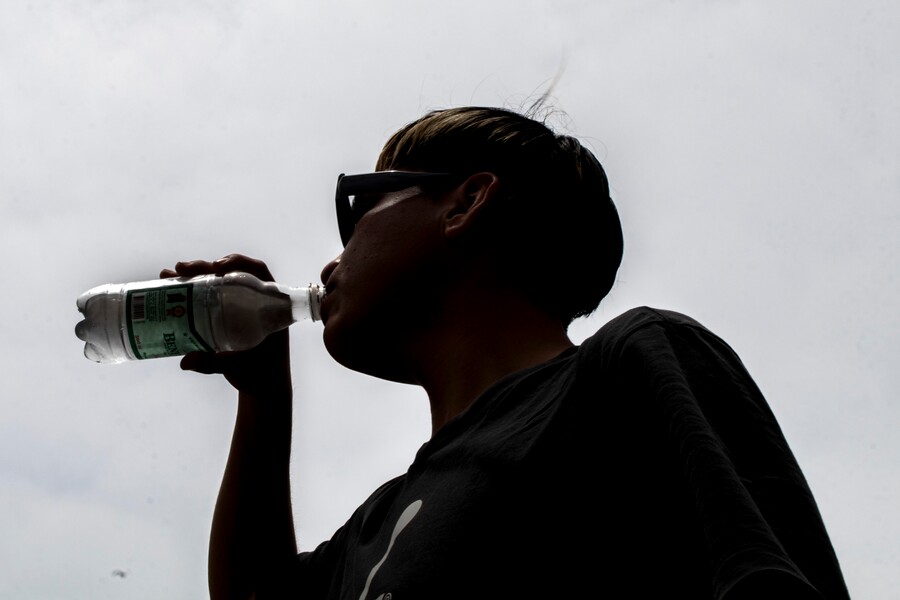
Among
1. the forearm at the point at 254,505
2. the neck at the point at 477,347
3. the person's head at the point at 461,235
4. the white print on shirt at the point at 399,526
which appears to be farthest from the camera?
the forearm at the point at 254,505

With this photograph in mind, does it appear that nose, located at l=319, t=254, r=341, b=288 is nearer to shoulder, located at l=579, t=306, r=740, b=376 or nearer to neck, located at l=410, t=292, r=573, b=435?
neck, located at l=410, t=292, r=573, b=435

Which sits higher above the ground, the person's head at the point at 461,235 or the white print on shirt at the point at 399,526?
the person's head at the point at 461,235

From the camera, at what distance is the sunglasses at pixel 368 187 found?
273 centimetres

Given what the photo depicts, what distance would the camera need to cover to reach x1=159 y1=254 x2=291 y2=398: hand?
9.25ft

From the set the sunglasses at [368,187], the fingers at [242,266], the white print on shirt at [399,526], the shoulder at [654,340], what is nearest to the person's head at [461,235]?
the sunglasses at [368,187]

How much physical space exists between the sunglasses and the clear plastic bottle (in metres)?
0.40

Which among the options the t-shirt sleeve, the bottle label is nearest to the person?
the t-shirt sleeve

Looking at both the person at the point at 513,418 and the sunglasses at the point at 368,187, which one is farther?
the sunglasses at the point at 368,187

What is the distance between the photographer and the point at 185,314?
2.73 meters

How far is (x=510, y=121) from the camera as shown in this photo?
2930 millimetres

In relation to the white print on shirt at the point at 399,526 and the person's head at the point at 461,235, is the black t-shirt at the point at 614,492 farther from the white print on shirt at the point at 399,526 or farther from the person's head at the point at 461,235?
the person's head at the point at 461,235

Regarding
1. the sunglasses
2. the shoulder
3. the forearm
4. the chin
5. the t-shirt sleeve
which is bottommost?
the t-shirt sleeve

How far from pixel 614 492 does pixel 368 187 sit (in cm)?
139

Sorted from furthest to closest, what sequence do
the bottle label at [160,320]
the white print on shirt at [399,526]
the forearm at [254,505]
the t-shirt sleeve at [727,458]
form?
the forearm at [254,505], the bottle label at [160,320], the white print on shirt at [399,526], the t-shirt sleeve at [727,458]
